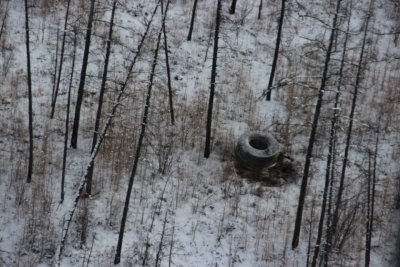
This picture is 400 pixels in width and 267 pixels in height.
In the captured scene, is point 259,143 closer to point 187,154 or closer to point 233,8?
point 187,154

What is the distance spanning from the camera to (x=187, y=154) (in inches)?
859

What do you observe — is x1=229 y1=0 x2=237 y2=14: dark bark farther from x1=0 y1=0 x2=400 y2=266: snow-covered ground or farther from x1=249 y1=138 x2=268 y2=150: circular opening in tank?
x1=249 y1=138 x2=268 y2=150: circular opening in tank

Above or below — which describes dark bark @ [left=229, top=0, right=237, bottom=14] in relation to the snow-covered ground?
above

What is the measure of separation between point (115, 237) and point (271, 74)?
1137 centimetres

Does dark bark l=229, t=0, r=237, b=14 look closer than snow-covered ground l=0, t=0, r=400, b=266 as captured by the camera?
No

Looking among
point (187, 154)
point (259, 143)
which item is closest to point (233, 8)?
point (259, 143)

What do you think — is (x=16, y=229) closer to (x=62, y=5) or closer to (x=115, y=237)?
(x=115, y=237)

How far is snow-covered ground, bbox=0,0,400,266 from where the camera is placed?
1773cm

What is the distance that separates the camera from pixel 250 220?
19125mm

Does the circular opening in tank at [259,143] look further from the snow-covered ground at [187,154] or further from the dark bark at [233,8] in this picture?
the dark bark at [233,8]

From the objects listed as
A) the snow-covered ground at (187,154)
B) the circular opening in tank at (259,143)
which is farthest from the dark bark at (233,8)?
the circular opening in tank at (259,143)

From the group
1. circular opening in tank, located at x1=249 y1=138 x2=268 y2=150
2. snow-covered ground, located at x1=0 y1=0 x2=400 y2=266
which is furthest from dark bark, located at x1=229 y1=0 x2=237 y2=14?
circular opening in tank, located at x1=249 y1=138 x2=268 y2=150

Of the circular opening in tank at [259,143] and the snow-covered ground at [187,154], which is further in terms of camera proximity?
the circular opening in tank at [259,143]

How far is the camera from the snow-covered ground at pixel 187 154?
17.7m
